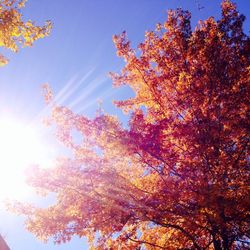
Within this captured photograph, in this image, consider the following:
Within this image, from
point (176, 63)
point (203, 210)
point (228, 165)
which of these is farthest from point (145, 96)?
point (203, 210)

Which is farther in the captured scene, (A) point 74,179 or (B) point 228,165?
(B) point 228,165

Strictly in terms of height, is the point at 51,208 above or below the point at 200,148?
below

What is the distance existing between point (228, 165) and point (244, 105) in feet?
5.46

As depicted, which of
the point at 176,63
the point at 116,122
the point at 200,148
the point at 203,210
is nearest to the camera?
the point at 203,210

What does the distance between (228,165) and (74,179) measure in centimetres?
392

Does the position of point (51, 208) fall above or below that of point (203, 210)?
below

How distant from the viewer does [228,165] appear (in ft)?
27.2

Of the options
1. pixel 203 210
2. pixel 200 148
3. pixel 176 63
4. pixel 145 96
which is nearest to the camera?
pixel 203 210

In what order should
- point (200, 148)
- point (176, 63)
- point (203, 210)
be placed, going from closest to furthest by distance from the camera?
point (203, 210) < point (200, 148) < point (176, 63)

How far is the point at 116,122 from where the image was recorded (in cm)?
883

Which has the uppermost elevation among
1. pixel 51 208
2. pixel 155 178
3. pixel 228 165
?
pixel 228 165

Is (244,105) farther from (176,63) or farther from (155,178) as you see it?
→ (155,178)

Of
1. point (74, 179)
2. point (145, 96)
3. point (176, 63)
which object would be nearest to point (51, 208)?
point (74, 179)

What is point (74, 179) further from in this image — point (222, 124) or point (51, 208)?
point (222, 124)
